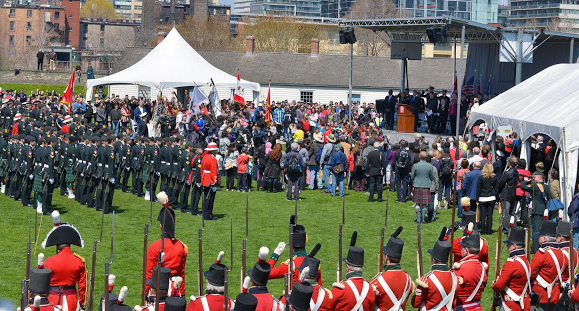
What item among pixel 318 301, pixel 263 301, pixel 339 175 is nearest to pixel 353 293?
pixel 318 301

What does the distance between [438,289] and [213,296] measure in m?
2.45

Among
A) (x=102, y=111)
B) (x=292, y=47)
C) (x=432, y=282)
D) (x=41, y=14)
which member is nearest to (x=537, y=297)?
(x=432, y=282)

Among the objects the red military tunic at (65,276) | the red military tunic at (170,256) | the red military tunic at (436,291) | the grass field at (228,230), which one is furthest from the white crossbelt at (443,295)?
the grass field at (228,230)

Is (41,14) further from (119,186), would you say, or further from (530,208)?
(530,208)

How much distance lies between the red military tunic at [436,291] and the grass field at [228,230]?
409 cm

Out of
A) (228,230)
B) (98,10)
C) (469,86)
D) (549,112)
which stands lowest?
(228,230)

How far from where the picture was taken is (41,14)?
13250cm

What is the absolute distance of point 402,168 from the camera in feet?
71.1

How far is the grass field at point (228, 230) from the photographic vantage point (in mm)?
14828

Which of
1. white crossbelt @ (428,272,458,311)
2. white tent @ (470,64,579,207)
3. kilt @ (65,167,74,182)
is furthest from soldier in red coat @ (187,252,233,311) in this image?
kilt @ (65,167,74,182)

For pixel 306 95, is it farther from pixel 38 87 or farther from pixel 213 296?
pixel 213 296

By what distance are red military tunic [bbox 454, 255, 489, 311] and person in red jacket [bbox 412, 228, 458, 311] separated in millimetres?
384

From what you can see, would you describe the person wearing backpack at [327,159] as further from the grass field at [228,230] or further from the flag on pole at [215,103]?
the flag on pole at [215,103]

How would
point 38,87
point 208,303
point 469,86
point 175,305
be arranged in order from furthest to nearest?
point 38,87 < point 469,86 < point 208,303 < point 175,305
